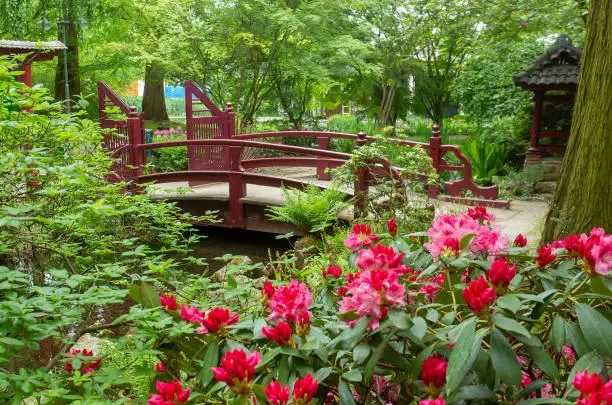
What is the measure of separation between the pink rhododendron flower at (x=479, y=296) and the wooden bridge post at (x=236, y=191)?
8.32 meters

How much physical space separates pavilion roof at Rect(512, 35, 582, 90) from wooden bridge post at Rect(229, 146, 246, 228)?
4.70 metres

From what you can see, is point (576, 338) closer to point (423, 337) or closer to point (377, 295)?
point (423, 337)

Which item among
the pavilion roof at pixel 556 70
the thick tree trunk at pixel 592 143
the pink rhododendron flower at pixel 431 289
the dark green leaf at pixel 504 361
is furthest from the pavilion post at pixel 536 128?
the dark green leaf at pixel 504 361

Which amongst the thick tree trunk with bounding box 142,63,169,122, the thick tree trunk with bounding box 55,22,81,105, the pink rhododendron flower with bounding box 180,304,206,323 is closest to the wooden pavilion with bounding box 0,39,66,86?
the thick tree trunk with bounding box 55,22,81,105

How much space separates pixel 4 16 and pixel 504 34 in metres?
9.57

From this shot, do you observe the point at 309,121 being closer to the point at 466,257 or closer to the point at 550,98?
the point at 550,98

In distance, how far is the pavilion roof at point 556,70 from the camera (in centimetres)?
980

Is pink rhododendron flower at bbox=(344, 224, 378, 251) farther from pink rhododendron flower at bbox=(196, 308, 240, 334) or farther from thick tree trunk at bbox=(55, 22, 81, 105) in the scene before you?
thick tree trunk at bbox=(55, 22, 81, 105)

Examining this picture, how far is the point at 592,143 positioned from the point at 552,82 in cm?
635

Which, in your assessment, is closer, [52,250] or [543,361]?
[543,361]

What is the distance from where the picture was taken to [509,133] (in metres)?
12.2

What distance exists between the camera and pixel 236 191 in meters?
9.68

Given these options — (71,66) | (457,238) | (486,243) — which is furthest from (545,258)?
(71,66)

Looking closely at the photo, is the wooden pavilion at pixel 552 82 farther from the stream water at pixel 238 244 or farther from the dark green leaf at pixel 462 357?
the dark green leaf at pixel 462 357
